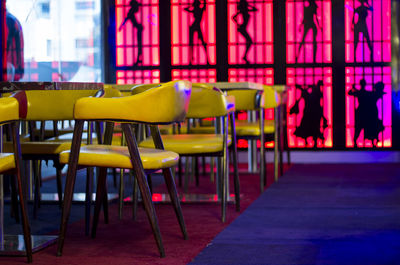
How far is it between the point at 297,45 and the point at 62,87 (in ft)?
16.1

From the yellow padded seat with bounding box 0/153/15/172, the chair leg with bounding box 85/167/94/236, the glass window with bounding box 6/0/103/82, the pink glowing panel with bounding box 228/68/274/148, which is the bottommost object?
the chair leg with bounding box 85/167/94/236

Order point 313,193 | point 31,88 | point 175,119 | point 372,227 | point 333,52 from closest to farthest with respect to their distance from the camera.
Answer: point 175,119
point 31,88
point 372,227
point 313,193
point 333,52

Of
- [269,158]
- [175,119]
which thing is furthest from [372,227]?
[269,158]

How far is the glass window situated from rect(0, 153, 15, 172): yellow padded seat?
9.31 ft

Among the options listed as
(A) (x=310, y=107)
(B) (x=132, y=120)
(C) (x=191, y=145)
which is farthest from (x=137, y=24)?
(B) (x=132, y=120)

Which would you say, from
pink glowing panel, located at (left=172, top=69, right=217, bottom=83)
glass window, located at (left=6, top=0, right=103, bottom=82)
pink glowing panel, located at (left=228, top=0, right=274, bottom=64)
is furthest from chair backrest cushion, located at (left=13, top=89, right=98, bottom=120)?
pink glowing panel, located at (left=228, top=0, right=274, bottom=64)

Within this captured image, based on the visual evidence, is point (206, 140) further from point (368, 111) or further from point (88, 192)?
point (368, 111)

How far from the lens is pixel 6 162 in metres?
2.43

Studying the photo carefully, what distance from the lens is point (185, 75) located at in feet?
25.2

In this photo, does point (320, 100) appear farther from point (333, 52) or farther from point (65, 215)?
point (65, 215)

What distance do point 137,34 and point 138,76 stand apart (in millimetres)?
535

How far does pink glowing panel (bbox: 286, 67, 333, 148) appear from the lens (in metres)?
7.41

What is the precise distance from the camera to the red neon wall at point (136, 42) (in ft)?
25.3

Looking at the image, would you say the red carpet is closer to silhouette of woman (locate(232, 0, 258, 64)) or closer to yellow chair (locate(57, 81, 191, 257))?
yellow chair (locate(57, 81, 191, 257))
